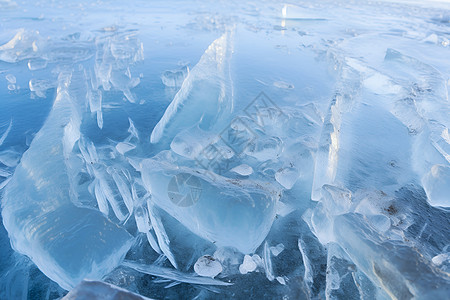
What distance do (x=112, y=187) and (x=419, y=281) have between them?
7.32 feet

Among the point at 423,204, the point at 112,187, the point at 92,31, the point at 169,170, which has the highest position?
the point at 92,31

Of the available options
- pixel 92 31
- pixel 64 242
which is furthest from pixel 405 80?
pixel 92 31

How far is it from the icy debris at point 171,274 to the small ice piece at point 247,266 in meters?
0.15

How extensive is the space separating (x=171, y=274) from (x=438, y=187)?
7.87 ft

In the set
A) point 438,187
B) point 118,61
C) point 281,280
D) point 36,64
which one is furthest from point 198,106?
point 36,64

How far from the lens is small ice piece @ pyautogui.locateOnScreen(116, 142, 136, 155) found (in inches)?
108

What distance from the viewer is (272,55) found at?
248 inches

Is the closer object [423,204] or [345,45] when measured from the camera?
[423,204]

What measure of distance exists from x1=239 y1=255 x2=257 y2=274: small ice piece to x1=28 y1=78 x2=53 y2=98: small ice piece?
4.07m

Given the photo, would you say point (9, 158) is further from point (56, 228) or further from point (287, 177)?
point (287, 177)

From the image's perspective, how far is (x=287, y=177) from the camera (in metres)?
2.37

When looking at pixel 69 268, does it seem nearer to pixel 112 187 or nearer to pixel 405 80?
pixel 112 187

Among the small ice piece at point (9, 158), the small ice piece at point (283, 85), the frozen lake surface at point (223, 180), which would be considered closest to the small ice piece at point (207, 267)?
the frozen lake surface at point (223, 180)

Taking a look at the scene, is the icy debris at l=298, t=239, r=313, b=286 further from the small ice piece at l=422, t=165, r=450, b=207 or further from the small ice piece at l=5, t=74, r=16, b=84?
the small ice piece at l=5, t=74, r=16, b=84
